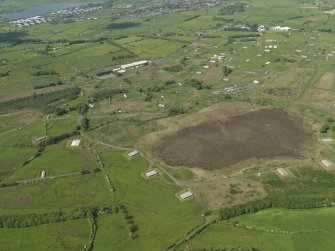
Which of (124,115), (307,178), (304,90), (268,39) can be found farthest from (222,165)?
(268,39)

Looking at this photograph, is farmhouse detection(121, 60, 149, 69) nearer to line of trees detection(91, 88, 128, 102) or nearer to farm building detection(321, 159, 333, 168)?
line of trees detection(91, 88, 128, 102)

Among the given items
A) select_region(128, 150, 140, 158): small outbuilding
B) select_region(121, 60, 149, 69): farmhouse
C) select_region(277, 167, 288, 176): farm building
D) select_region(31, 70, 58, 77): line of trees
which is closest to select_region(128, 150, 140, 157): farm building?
select_region(128, 150, 140, 158): small outbuilding

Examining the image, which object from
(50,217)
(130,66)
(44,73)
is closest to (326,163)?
(50,217)

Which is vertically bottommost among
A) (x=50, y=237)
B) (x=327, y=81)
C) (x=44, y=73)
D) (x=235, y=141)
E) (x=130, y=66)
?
(x=327, y=81)

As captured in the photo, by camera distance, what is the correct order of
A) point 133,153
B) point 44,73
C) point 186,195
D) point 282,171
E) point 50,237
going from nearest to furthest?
1. point 50,237
2. point 186,195
3. point 282,171
4. point 133,153
5. point 44,73

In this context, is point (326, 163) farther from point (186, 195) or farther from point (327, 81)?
point (327, 81)

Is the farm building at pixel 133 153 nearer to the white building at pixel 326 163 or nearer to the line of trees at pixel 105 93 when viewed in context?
the line of trees at pixel 105 93

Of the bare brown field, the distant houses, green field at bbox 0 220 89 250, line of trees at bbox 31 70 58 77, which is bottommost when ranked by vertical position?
the bare brown field
